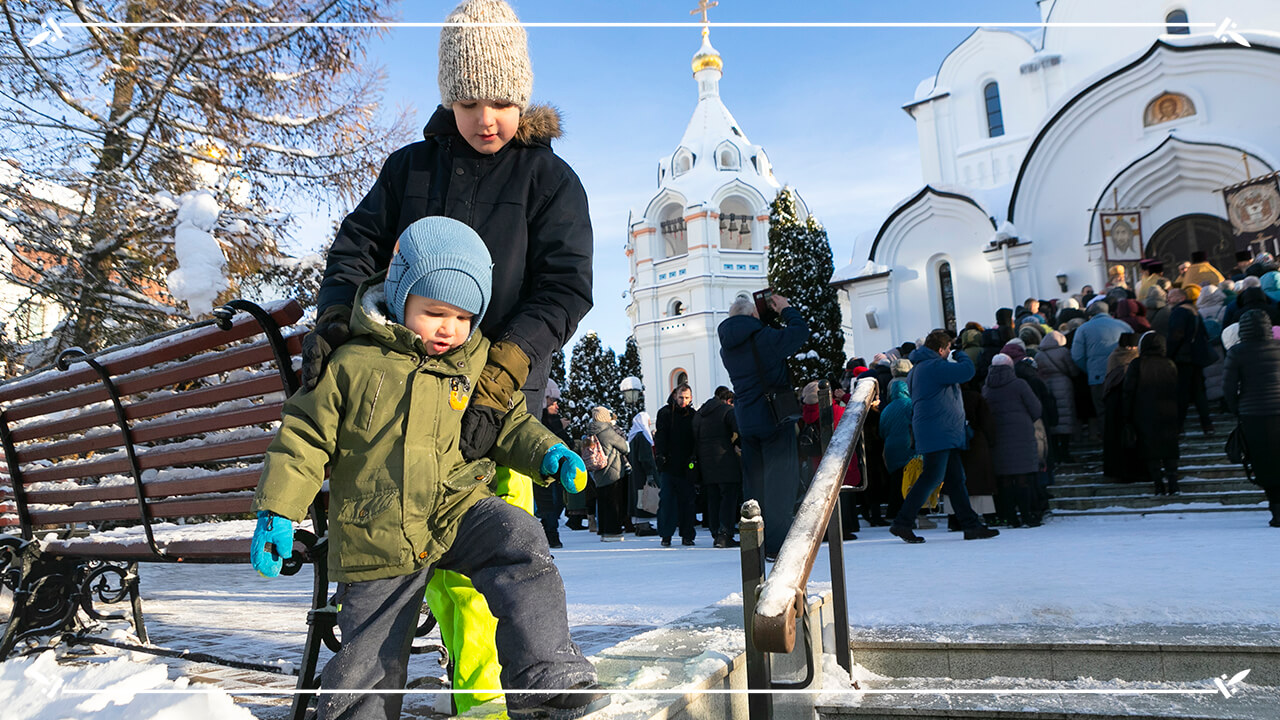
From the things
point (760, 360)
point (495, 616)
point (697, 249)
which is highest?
point (697, 249)

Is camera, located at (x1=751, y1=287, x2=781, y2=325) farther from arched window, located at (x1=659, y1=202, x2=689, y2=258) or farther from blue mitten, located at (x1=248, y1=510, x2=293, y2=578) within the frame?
arched window, located at (x1=659, y1=202, x2=689, y2=258)

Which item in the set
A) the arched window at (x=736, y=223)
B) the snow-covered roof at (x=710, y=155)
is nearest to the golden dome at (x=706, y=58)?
the snow-covered roof at (x=710, y=155)

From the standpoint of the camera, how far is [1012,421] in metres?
8.54

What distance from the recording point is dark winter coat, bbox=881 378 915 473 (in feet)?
28.9

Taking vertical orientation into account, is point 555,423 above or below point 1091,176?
below

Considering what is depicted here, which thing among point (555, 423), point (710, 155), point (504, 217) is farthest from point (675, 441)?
point (710, 155)

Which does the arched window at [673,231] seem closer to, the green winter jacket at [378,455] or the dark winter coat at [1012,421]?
the dark winter coat at [1012,421]

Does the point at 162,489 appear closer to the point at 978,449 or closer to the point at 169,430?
the point at 169,430

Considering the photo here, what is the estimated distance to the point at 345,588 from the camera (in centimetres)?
227

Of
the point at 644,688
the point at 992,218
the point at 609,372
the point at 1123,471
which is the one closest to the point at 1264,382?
the point at 1123,471

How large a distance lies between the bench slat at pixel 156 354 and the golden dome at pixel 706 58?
52.9m

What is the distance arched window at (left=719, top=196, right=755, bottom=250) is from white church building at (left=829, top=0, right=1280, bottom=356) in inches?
933

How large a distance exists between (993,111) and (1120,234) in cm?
1046

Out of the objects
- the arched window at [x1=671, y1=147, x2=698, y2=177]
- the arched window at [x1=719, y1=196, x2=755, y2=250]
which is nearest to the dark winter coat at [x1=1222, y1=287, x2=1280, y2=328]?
the arched window at [x1=719, y1=196, x2=755, y2=250]
